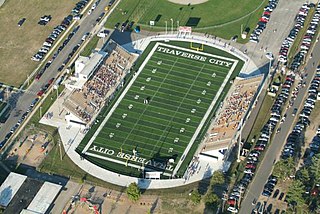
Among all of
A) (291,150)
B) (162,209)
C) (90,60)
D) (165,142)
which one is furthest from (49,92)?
(291,150)

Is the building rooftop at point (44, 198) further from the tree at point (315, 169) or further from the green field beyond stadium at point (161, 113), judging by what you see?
the tree at point (315, 169)

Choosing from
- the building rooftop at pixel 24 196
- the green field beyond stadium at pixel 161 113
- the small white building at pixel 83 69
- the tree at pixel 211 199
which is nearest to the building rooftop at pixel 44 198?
the building rooftop at pixel 24 196

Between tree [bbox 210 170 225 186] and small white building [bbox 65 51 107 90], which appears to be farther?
small white building [bbox 65 51 107 90]

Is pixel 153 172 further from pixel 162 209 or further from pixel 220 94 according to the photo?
pixel 220 94

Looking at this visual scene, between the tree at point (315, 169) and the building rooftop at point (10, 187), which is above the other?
the tree at point (315, 169)

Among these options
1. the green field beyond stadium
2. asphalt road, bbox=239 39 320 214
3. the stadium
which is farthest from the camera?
the green field beyond stadium

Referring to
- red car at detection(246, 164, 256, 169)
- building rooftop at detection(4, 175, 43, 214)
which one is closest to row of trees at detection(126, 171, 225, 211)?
red car at detection(246, 164, 256, 169)

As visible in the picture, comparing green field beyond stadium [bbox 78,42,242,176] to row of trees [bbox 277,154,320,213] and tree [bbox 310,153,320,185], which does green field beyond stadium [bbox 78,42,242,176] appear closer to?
row of trees [bbox 277,154,320,213]
